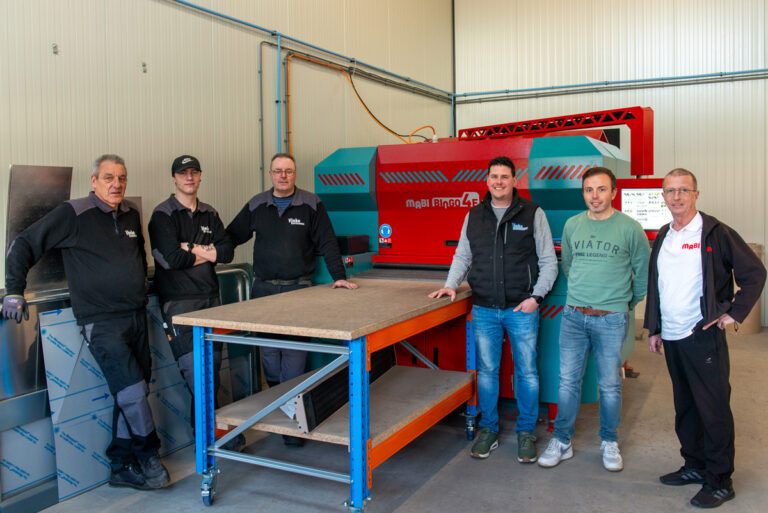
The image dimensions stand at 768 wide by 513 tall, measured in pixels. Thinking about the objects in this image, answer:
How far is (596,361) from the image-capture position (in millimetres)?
3244

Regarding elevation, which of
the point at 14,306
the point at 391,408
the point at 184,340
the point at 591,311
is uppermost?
the point at 14,306

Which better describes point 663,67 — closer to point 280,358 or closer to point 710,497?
point 710,497

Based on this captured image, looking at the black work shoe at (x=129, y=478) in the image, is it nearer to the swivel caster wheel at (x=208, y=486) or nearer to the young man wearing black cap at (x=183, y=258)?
the swivel caster wheel at (x=208, y=486)

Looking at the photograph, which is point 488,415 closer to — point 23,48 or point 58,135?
point 58,135

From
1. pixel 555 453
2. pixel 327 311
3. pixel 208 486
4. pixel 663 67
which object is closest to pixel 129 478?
pixel 208 486

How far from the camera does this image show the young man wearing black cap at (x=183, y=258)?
10.9ft

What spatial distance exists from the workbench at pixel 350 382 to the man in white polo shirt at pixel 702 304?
105 cm

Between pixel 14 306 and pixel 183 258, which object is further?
pixel 183 258

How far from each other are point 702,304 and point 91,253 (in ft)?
8.95

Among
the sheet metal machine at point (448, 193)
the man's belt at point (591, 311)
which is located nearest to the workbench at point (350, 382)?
the sheet metal machine at point (448, 193)

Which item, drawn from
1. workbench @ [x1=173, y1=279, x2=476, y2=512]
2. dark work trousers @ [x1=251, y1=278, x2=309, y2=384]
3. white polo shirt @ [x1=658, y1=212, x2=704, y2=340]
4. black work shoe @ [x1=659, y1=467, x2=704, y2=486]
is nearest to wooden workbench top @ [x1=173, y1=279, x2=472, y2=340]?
workbench @ [x1=173, y1=279, x2=476, y2=512]

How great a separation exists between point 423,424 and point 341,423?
1.68 ft

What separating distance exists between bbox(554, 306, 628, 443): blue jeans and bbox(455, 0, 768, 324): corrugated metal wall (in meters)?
4.48

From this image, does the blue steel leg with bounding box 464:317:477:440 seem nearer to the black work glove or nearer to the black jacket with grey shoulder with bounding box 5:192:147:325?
the black jacket with grey shoulder with bounding box 5:192:147:325
